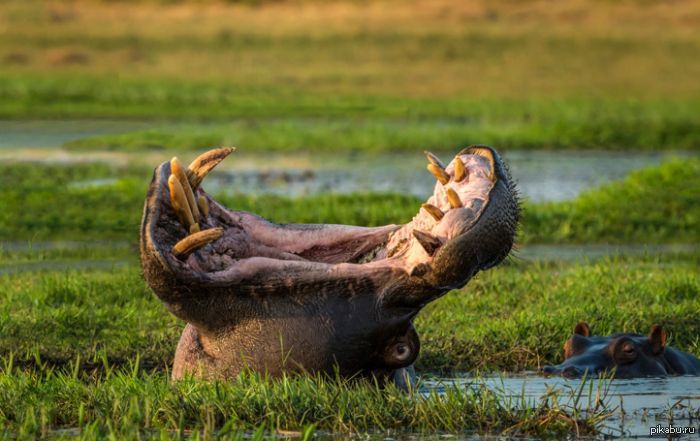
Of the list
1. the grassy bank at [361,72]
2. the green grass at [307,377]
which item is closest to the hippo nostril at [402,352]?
the green grass at [307,377]

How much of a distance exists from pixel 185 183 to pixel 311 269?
515 millimetres

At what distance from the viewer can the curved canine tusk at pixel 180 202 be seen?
190 inches

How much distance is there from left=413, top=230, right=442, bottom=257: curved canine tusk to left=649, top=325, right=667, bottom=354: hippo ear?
169cm

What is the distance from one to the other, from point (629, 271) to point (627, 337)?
8.33 ft

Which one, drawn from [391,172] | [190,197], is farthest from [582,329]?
[391,172]

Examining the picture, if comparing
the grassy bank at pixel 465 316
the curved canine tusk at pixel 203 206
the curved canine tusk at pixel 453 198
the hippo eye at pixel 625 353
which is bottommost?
the grassy bank at pixel 465 316

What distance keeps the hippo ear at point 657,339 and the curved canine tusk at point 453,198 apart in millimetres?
1679

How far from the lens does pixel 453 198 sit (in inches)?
188

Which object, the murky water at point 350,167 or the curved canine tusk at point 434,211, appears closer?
the curved canine tusk at point 434,211

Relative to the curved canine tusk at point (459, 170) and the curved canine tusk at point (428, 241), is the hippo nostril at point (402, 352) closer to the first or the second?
the curved canine tusk at point (428, 241)

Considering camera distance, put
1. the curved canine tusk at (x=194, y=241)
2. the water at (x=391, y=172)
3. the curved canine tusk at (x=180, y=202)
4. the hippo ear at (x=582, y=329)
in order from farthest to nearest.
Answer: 1. the water at (x=391, y=172)
2. the hippo ear at (x=582, y=329)
3. the curved canine tusk at (x=180, y=202)
4. the curved canine tusk at (x=194, y=241)

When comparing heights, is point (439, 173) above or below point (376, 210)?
above

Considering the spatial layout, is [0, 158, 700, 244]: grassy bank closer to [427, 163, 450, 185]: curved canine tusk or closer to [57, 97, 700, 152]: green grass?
[427, 163, 450, 185]: curved canine tusk

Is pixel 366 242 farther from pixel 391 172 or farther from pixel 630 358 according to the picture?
pixel 391 172
